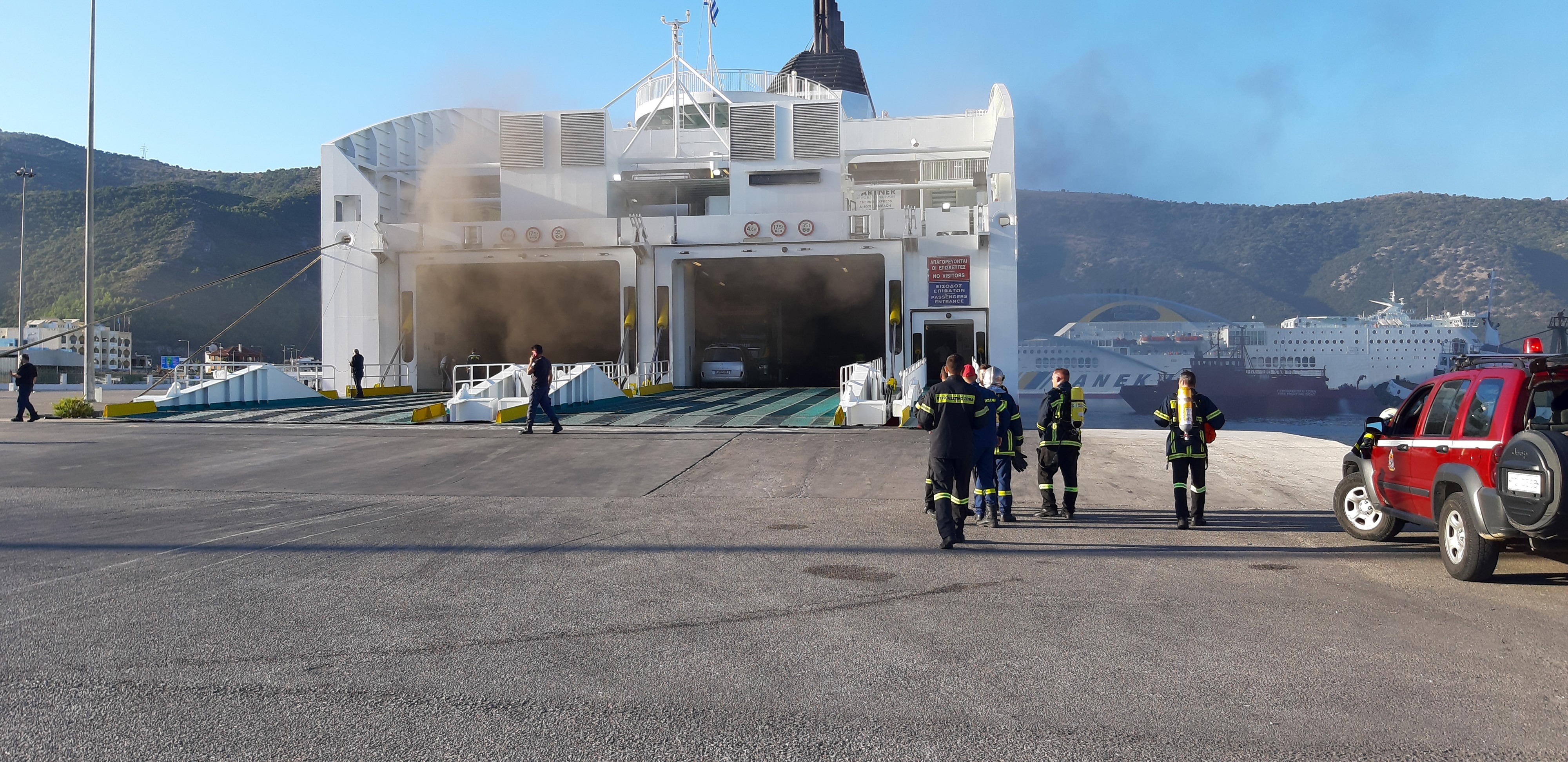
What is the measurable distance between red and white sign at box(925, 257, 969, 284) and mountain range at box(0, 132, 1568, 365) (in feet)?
245

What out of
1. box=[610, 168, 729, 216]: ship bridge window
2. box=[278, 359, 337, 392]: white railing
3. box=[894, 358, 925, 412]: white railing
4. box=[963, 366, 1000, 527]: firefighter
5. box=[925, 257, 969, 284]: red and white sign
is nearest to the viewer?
box=[963, 366, 1000, 527]: firefighter

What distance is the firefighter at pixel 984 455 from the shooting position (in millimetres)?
7359

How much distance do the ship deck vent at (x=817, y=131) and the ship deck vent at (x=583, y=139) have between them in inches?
253

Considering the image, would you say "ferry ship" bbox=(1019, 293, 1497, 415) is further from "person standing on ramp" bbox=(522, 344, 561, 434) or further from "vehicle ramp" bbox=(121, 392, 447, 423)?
"person standing on ramp" bbox=(522, 344, 561, 434)

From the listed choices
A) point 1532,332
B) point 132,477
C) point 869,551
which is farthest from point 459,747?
point 1532,332

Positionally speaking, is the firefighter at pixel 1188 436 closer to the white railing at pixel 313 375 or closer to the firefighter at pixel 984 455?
the firefighter at pixel 984 455

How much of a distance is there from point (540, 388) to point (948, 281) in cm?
1567

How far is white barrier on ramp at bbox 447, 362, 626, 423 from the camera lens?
59.1ft

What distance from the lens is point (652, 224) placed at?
2823cm

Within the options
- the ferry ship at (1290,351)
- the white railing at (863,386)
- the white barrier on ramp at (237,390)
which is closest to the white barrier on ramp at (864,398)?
the white railing at (863,386)

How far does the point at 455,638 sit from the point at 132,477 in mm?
9196

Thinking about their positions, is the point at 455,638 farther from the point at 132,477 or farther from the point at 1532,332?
the point at 1532,332

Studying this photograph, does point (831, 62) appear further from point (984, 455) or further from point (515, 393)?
point (984, 455)

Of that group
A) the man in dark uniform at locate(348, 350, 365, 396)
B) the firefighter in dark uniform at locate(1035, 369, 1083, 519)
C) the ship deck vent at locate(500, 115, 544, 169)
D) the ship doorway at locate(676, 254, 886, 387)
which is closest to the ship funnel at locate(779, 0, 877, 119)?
the ship doorway at locate(676, 254, 886, 387)
